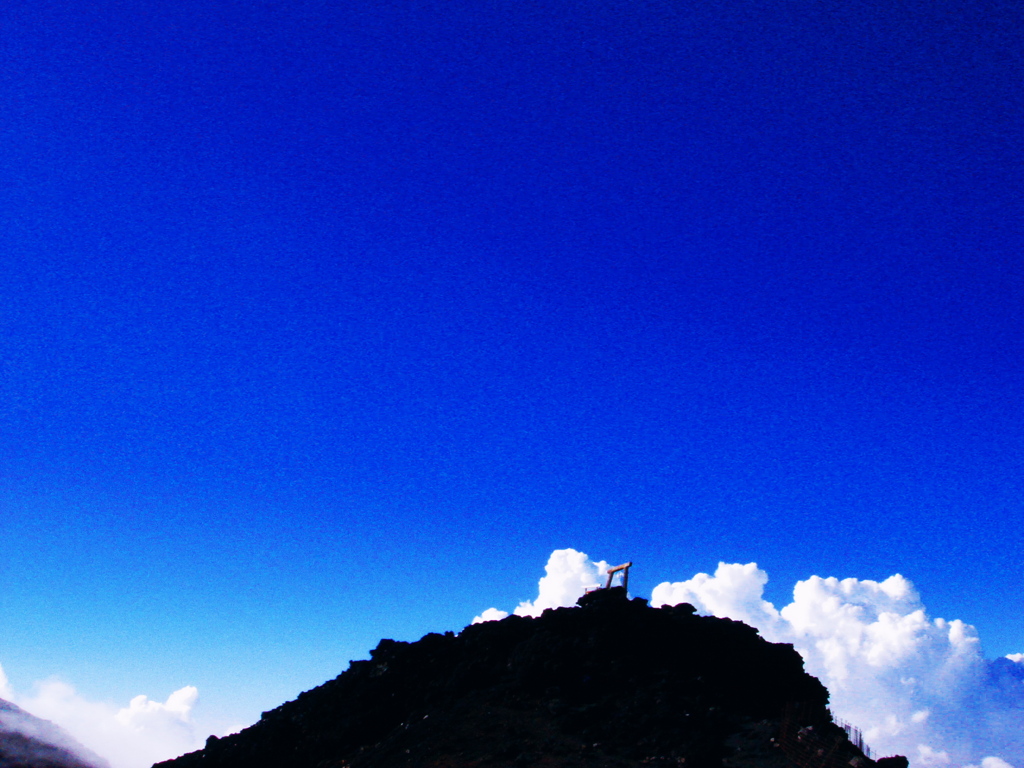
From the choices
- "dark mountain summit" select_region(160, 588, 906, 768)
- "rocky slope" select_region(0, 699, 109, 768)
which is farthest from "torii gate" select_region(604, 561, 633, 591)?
"rocky slope" select_region(0, 699, 109, 768)

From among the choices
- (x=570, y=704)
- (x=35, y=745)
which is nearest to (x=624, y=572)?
(x=570, y=704)

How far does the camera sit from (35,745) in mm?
109812

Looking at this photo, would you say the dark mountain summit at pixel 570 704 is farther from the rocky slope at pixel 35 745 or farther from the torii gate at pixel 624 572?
the rocky slope at pixel 35 745

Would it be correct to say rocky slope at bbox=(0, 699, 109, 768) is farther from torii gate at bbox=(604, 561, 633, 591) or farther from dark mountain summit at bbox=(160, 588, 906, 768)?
torii gate at bbox=(604, 561, 633, 591)

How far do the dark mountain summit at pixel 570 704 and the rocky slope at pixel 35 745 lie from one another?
71.2 m

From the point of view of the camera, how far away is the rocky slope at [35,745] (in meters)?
102

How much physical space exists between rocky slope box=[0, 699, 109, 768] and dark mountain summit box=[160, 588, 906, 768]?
2803 inches

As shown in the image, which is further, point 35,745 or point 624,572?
point 35,745

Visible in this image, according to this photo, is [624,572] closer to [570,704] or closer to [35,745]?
[570,704]

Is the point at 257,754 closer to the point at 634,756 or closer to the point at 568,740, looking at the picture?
the point at 568,740

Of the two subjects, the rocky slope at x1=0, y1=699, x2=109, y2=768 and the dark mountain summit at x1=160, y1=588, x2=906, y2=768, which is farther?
the rocky slope at x1=0, y1=699, x2=109, y2=768

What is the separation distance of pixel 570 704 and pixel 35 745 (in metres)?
114

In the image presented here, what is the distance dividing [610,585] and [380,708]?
2058cm

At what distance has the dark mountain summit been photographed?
35594mm
